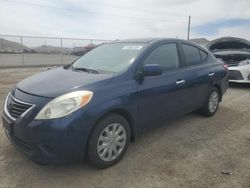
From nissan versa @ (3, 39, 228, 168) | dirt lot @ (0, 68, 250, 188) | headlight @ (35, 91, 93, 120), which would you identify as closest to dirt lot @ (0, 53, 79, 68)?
nissan versa @ (3, 39, 228, 168)

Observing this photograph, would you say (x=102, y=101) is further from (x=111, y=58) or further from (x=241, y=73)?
(x=241, y=73)

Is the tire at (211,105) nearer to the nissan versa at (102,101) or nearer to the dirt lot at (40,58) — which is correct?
the nissan versa at (102,101)

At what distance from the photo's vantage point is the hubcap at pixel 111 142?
336 cm

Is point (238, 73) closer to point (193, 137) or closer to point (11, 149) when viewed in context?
point (193, 137)

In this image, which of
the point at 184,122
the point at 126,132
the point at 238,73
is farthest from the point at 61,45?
the point at 126,132

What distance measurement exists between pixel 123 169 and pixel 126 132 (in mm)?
474

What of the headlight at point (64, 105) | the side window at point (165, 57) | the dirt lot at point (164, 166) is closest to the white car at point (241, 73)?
→ the dirt lot at point (164, 166)

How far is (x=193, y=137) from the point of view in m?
4.59

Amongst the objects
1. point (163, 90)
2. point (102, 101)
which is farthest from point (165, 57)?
point (102, 101)

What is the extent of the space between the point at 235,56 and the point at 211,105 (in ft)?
16.1

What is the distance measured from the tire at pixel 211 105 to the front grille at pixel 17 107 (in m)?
3.62

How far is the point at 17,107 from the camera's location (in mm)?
3215

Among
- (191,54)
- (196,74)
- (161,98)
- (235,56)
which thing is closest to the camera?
(161,98)

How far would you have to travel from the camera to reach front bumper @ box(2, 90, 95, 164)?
296cm
